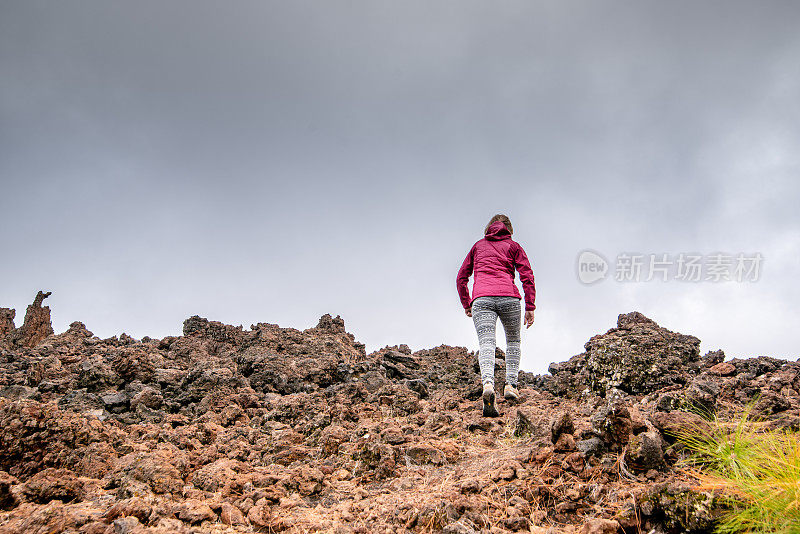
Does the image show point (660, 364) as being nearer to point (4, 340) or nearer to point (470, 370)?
point (470, 370)

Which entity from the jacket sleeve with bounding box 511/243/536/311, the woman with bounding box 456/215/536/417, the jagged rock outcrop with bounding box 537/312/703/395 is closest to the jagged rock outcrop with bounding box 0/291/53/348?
the woman with bounding box 456/215/536/417

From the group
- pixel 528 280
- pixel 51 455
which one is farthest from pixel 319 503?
pixel 528 280

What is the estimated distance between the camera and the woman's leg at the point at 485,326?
621 centimetres

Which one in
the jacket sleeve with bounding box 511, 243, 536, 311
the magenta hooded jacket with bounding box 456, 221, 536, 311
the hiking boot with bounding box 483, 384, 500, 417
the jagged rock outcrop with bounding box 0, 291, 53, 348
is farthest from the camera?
the jagged rock outcrop with bounding box 0, 291, 53, 348

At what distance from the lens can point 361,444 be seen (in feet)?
15.3

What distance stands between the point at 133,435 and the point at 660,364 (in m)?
6.52

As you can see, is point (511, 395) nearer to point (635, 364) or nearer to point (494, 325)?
point (494, 325)

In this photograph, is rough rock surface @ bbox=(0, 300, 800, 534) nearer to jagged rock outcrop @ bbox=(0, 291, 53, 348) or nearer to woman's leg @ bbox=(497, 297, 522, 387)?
woman's leg @ bbox=(497, 297, 522, 387)

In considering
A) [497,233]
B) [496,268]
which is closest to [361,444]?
[496,268]

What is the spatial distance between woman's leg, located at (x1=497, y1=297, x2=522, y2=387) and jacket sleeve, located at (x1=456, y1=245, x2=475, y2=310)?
26.8 inches

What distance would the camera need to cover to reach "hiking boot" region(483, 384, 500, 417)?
220 inches

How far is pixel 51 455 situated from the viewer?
421 cm

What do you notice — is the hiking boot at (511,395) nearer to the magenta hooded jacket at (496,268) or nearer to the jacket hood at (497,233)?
the magenta hooded jacket at (496,268)

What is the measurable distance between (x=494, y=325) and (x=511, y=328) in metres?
0.35
